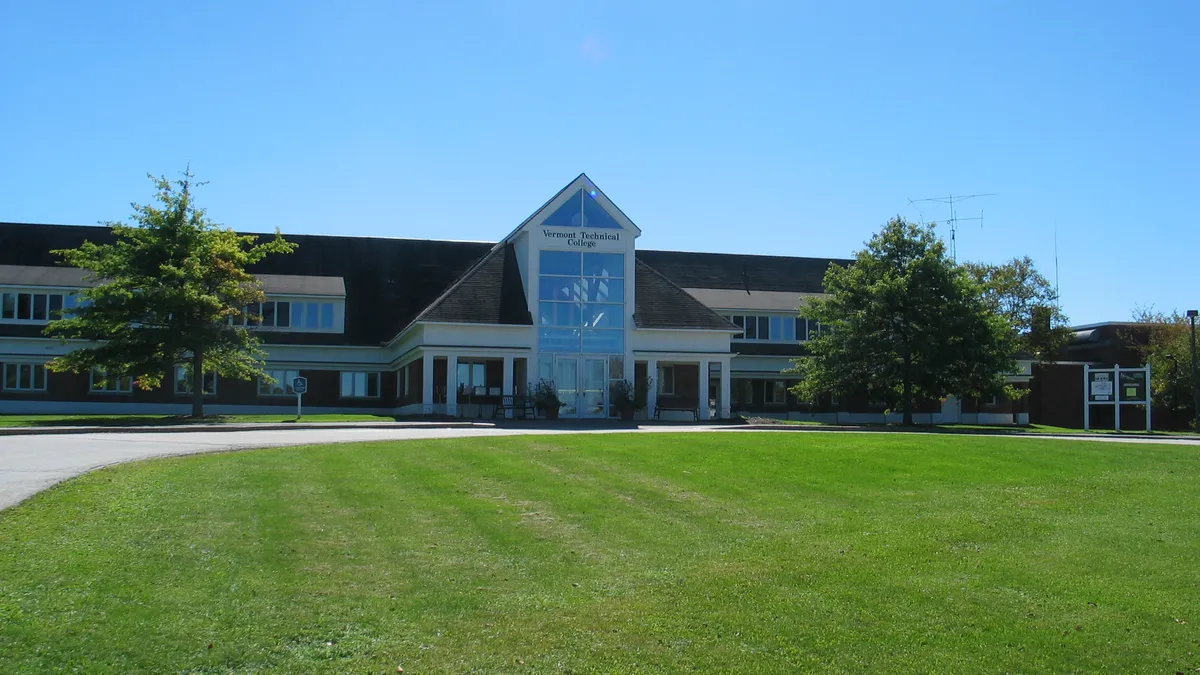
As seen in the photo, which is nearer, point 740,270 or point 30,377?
point 30,377

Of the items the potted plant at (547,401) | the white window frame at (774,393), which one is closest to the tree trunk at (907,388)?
the white window frame at (774,393)

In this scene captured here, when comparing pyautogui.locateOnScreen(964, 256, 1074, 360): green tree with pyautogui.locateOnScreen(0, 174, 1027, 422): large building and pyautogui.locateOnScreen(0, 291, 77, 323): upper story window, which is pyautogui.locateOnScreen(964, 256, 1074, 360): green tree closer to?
pyautogui.locateOnScreen(0, 174, 1027, 422): large building

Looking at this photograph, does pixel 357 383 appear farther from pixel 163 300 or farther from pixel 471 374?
pixel 163 300

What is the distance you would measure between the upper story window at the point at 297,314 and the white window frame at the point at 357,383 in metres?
2.26

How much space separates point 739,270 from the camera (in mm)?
56875

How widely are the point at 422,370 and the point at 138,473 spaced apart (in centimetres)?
2498

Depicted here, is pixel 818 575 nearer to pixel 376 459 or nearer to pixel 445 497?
pixel 445 497

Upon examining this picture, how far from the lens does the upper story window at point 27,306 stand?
47250 millimetres

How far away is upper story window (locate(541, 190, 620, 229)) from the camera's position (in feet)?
140

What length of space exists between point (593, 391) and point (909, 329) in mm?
12723

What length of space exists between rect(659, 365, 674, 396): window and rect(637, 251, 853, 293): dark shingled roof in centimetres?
965

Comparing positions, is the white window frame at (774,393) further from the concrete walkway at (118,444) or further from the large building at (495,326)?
the concrete walkway at (118,444)

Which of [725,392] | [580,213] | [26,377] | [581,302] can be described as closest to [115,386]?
[26,377]

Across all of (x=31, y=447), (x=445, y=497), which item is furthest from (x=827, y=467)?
(x=31, y=447)
